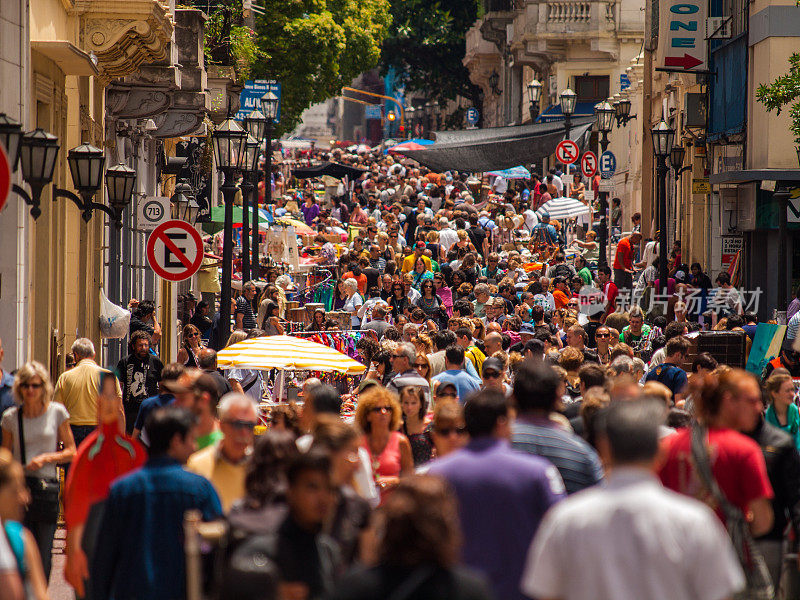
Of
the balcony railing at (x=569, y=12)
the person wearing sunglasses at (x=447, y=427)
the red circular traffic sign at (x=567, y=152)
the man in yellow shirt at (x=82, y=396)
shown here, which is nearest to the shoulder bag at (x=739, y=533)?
the person wearing sunglasses at (x=447, y=427)

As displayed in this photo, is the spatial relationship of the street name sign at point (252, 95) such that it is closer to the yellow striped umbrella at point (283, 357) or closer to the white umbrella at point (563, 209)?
the white umbrella at point (563, 209)

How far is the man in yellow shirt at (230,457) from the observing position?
7227mm

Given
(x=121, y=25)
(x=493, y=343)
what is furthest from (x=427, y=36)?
(x=493, y=343)

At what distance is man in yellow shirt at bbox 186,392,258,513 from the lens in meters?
7.23

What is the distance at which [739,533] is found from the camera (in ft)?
22.3

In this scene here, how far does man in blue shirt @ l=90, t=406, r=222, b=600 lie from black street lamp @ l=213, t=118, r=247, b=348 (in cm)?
1210

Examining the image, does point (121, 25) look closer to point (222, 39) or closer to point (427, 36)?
point (222, 39)

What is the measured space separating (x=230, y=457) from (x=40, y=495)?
2.53 metres

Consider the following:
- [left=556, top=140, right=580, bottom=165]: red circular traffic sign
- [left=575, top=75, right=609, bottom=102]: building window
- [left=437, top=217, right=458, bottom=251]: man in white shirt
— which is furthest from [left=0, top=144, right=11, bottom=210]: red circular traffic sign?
[left=575, top=75, right=609, bottom=102]: building window

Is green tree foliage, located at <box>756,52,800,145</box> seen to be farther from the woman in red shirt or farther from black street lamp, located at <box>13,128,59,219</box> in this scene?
the woman in red shirt

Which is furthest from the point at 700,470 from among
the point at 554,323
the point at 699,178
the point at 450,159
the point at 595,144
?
the point at 595,144

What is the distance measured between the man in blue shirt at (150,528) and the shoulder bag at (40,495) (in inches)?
109

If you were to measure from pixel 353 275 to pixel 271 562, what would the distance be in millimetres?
19884

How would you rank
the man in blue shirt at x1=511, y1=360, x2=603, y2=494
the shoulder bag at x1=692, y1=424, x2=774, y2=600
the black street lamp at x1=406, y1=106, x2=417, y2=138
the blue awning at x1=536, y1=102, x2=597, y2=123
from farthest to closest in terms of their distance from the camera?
the black street lamp at x1=406, y1=106, x2=417, y2=138
the blue awning at x1=536, y1=102, x2=597, y2=123
the man in blue shirt at x1=511, y1=360, x2=603, y2=494
the shoulder bag at x1=692, y1=424, x2=774, y2=600
